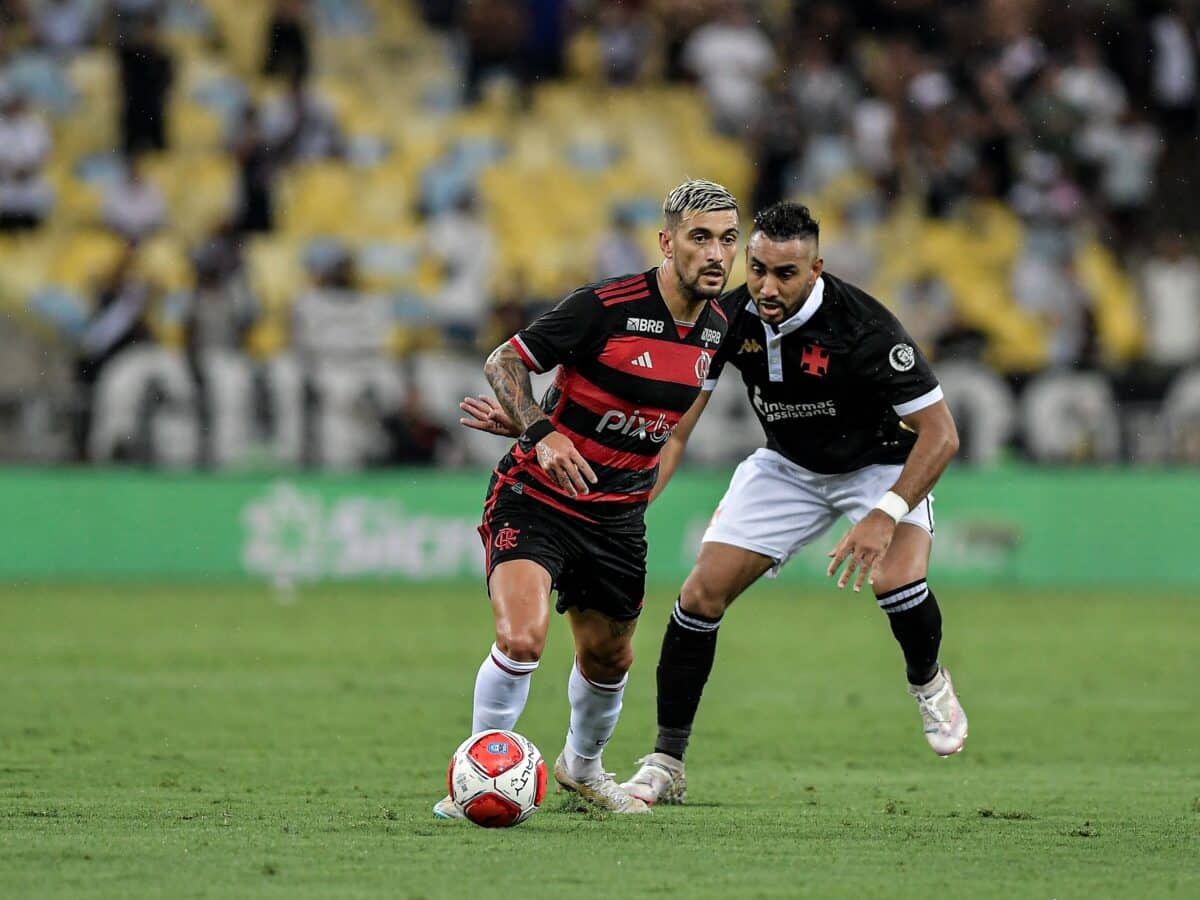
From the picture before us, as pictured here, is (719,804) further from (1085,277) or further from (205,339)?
(1085,277)

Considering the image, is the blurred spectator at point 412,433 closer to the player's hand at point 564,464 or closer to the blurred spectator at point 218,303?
the blurred spectator at point 218,303

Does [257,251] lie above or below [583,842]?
below

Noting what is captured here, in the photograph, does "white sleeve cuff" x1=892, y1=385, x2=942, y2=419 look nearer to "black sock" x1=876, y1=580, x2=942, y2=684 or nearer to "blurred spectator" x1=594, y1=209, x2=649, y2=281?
"black sock" x1=876, y1=580, x2=942, y2=684

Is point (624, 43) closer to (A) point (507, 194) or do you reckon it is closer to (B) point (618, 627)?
(A) point (507, 194)

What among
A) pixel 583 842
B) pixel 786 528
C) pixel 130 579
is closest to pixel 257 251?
pixel 130 579

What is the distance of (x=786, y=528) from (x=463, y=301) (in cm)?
1272

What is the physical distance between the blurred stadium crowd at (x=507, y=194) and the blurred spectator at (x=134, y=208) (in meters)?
0.04

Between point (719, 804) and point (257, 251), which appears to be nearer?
point (719, 804)

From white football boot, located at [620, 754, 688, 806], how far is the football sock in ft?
0.33

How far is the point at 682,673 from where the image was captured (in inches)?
343

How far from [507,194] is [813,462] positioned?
593 inches

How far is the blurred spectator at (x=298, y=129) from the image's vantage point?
2266 centimetres

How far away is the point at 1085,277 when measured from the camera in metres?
23.8

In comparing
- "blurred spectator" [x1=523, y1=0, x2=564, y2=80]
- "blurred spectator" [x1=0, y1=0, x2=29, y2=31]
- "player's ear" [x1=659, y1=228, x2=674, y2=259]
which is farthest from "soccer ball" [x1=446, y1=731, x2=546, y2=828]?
"blurred spectator" [x1=523, y1=0, x2=564, y2=80]
